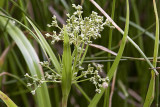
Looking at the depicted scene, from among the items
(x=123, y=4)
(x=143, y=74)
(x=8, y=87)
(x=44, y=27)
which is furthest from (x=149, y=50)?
(x=8, y=87)

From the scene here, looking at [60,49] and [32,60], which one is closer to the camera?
[32,60]

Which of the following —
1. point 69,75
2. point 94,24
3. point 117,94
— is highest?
point 94,24

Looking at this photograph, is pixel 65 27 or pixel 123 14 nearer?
pixel 65 27

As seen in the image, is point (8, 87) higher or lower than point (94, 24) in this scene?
lower

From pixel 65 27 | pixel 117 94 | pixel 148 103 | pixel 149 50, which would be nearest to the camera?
pixel 65 27

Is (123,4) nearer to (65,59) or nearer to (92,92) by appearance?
(92,92)

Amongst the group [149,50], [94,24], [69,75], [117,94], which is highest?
[94,24]

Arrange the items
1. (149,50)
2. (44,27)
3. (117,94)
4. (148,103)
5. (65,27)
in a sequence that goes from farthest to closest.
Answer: (149,50), (117,94), (44,27), (148,103), (65,27)

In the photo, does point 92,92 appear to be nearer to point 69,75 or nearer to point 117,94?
point 117,94

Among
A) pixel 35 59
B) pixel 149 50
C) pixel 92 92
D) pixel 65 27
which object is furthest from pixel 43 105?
pixel 149 50
